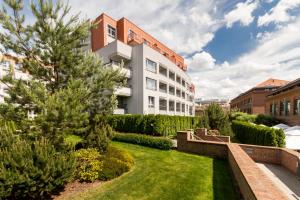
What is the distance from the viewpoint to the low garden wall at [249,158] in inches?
178

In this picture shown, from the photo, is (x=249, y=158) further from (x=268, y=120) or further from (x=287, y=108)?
(x=268, y=120)

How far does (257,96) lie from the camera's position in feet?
168

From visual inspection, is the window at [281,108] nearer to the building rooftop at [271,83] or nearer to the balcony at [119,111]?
the balcony at [119,111]

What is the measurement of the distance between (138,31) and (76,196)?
32.6m

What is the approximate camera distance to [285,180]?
8062mm

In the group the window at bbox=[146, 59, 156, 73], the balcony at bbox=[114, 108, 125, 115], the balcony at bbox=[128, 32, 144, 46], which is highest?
the balcony at bbox=[128, 32, 144, 46]

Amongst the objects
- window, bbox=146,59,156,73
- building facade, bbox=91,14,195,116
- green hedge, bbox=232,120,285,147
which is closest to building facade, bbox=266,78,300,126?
green hedge, bbox=232,120,285,147

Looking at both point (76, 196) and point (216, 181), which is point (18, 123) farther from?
point (216, 181)

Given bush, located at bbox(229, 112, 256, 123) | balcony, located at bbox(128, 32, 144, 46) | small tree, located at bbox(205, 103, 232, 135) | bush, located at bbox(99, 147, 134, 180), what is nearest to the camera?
bush, located at bbox(99, 147, 134, 180)

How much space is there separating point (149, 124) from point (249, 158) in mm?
10566

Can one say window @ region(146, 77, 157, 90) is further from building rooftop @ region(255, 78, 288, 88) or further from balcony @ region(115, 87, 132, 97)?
building rooftop @ region(255, 78, 288, 88)

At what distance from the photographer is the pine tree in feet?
22.4

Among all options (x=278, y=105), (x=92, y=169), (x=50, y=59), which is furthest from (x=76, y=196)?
(x=278, y=105)

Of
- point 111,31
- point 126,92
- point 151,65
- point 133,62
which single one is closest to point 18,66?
point 126,92
